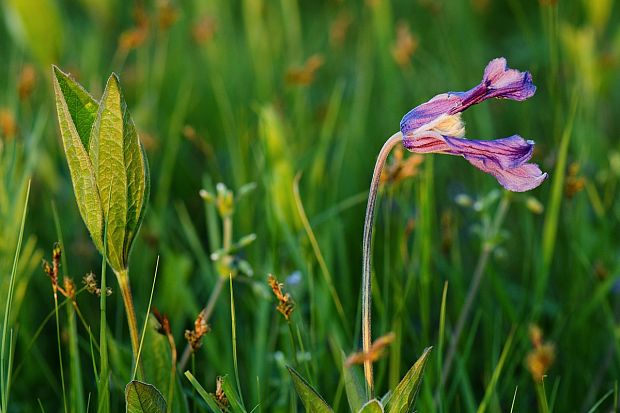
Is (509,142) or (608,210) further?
(608,210)

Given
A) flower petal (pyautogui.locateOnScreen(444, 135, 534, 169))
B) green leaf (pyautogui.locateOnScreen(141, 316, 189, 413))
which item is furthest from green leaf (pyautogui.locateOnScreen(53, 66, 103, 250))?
flower petal (pyautogui.locateOnScreen(444, 135, 534, 169))

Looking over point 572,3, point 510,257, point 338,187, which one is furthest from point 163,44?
point 572,3

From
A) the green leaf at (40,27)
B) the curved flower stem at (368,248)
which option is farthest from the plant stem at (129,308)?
the green leaf at (40,27)

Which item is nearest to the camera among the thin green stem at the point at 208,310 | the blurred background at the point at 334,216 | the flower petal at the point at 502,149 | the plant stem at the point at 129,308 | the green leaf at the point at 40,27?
the flower petal at the point at 502,149

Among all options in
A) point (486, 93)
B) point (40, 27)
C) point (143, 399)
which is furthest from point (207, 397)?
point (40, 27)

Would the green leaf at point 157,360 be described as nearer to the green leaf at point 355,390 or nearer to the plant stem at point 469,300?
the green leaf at point 355,390

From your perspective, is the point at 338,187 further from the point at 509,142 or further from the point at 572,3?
the point at 572,3
